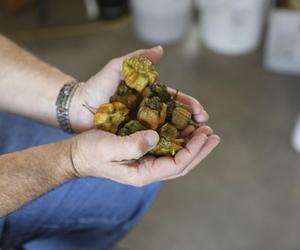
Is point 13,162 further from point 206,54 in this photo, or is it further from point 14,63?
point 206,54

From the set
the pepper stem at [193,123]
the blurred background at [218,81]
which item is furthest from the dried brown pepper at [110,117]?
the blurred background at [218,81]

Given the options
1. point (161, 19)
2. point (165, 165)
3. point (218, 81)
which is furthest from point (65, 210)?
point (161, 19)

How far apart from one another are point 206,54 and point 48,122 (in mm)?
1037

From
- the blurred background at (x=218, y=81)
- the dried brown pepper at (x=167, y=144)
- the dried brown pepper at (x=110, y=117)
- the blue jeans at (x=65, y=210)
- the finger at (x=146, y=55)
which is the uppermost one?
the finger at (x=146, y=55)

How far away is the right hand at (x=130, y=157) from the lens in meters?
0.73

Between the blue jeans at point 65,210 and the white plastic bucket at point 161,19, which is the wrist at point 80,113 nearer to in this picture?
the blue jeans at point 65,210

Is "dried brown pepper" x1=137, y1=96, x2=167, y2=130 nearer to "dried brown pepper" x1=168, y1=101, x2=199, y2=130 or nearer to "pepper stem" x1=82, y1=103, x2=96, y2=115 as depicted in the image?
"dried brown pepper" x1=168, y1=101, x2=199, y2=130

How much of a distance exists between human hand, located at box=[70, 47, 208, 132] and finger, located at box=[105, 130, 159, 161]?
0.57ft

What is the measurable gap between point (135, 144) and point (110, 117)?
0.10 m

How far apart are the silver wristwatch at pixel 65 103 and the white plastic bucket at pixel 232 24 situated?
1.00m

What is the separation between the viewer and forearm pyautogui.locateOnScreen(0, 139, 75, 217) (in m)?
0.81

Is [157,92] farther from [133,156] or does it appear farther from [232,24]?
[232,24]

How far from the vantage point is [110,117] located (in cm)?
80

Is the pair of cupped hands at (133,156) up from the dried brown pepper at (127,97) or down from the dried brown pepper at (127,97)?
down
